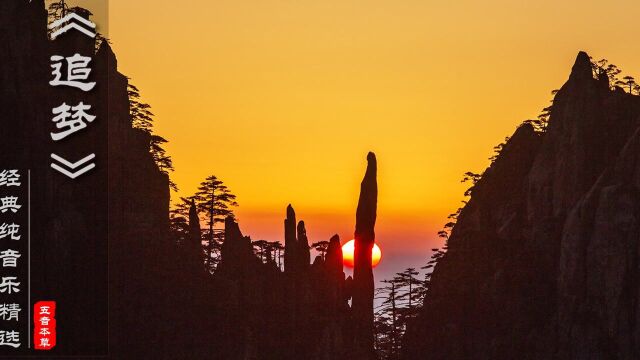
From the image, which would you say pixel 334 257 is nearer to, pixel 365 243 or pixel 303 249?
pixel 303 249

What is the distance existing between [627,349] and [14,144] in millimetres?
49265

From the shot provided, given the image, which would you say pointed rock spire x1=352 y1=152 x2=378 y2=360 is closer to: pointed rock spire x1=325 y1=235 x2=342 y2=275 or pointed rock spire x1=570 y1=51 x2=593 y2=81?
pointed rock spire x1=325 y1=235 x2=342 y2=275

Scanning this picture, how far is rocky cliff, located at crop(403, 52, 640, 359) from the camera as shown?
65875mm

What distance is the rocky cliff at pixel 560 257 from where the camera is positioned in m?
65.9

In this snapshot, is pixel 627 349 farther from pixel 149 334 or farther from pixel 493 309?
pixel 149 334

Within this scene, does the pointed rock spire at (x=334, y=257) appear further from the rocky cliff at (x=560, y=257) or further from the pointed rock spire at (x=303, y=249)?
the rocky cliff at (x=560, y=257)

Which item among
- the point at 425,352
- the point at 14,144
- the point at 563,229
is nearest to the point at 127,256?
the point at 14,144

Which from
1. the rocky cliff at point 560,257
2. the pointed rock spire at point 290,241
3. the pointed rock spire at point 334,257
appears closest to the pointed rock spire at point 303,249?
the pointed rock spire at point 290,241

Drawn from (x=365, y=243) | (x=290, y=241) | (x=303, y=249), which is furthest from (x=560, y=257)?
(x=290, y=241)

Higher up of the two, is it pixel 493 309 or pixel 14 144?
pixel 14 144

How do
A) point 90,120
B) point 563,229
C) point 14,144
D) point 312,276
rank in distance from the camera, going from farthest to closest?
point 312,276 < point 563,229 < point 14,144 < point 90,120

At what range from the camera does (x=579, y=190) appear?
7644 cm

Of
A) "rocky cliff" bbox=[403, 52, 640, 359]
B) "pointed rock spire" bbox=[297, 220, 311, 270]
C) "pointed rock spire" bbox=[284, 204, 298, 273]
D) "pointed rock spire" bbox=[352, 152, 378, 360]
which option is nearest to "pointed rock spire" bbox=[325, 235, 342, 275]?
"pointed rock spire" bbox=[297, 220, 311, 270]

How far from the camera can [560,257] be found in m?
73.2
